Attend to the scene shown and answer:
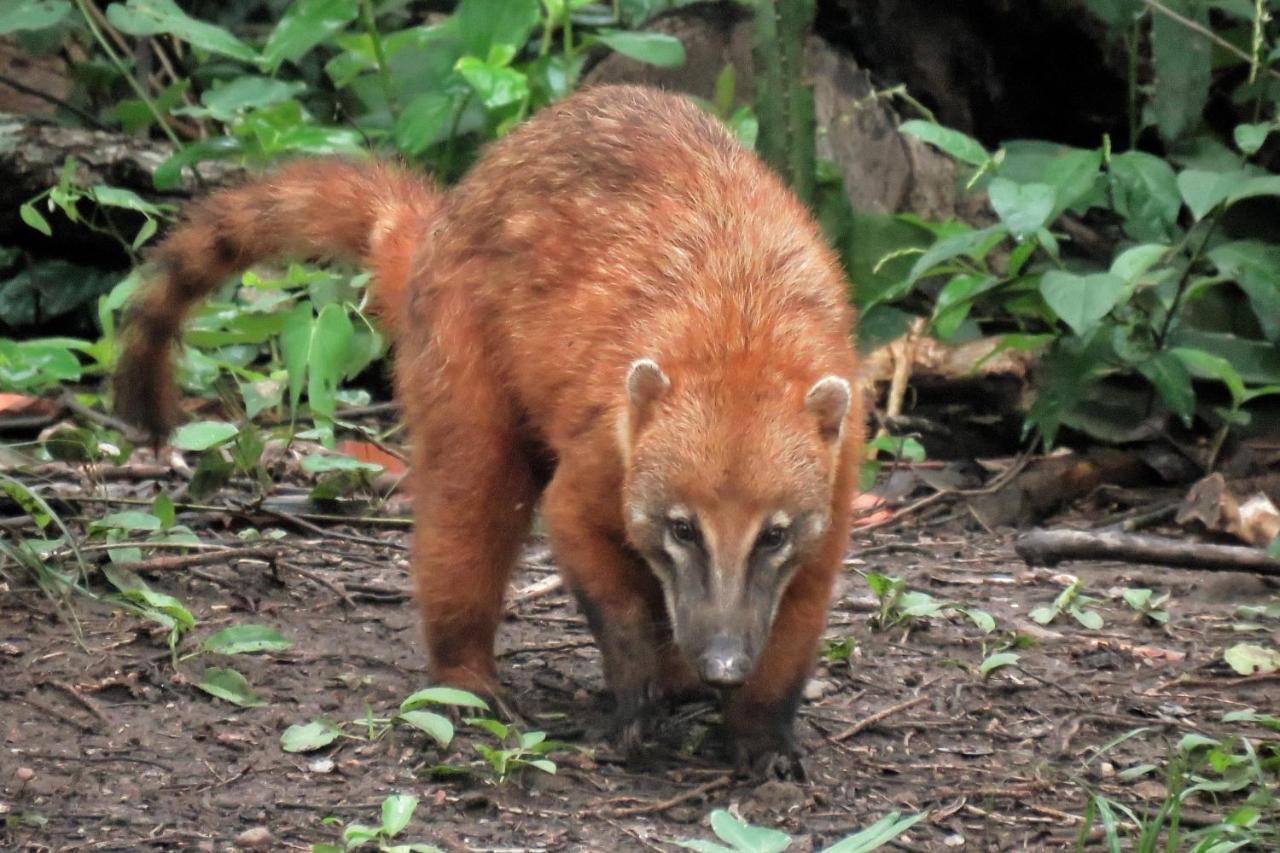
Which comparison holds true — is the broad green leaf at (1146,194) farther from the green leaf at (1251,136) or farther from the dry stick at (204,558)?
the dry stick at (204,558)

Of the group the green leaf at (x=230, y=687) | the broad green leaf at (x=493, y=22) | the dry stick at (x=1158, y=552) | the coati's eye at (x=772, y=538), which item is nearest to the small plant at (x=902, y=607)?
the dry stick at (x=1158, y=552)

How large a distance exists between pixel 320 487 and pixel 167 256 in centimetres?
119

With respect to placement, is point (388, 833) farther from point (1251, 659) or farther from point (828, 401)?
point (1251, 659)

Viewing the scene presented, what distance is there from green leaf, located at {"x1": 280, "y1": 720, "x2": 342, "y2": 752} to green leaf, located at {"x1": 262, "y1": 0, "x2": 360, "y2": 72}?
12.1 ft


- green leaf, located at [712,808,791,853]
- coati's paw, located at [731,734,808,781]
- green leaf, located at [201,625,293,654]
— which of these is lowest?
coati's paw, located at [731,734,808,781]

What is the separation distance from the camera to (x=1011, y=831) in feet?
13.3

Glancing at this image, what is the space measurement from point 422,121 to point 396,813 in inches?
177

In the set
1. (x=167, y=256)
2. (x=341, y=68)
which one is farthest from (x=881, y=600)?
(x=341, y=68)

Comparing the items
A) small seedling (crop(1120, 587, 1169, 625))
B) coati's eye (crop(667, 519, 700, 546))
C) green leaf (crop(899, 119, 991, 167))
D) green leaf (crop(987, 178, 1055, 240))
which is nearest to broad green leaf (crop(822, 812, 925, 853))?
coati's eye (crop(667, 519, 700, 546))

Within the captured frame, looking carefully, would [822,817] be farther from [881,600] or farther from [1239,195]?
[1239,195]

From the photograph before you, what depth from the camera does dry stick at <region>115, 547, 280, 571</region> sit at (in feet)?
17.9

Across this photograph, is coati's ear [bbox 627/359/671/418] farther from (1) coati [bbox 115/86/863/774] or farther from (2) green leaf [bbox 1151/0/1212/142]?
(2) green leaf [bbox 1151/0/1212/142]

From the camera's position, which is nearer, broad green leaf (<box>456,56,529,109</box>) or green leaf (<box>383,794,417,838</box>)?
green leaf (<box>383,794,417,838</box>)

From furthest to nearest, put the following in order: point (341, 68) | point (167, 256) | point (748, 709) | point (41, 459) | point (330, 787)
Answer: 1. point (341, 68)
2. point (41, 459)
3. point (167, 256)
4. point (748, 709)
5. point (330, 787)
